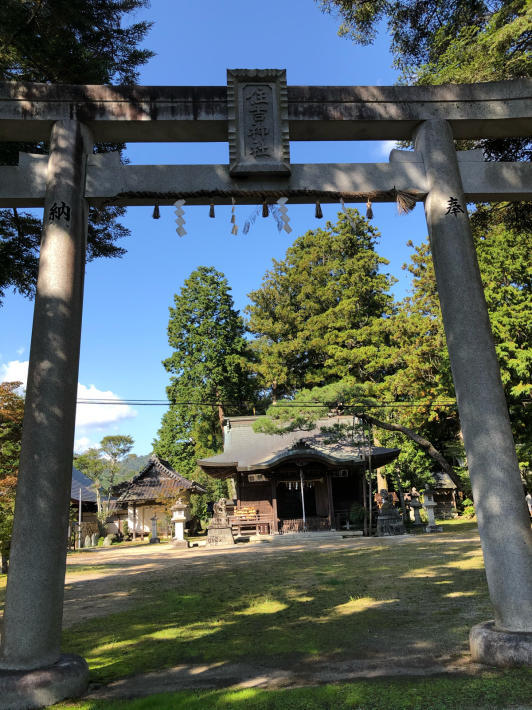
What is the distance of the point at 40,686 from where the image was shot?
125 inches

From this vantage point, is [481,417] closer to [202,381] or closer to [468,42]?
[468,42]

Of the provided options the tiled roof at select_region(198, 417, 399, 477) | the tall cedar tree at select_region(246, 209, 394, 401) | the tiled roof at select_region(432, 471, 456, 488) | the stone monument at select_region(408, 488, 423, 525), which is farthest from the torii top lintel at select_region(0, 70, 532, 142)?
the tiled roof at select_region(432, 471, 456, 488)

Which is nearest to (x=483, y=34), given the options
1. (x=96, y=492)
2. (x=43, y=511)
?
(x=43, y=511)

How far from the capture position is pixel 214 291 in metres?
34.0

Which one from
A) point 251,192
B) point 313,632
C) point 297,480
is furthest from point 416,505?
point 251,192

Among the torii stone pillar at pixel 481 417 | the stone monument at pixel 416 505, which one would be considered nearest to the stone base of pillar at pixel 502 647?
the torii stone pillar at pixel 481 417

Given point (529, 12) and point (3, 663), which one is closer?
point (3, 663)

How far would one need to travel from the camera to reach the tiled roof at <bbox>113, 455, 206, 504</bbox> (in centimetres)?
2698

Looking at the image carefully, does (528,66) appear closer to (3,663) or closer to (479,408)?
(479,408)

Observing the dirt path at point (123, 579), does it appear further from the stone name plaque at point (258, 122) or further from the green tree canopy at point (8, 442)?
the stone name plaque at point (258, 122)

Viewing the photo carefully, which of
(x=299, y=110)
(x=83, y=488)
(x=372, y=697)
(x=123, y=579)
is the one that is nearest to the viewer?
(x=372, y=697)

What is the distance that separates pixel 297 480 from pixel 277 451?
1746mm

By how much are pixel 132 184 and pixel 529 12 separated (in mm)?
5595

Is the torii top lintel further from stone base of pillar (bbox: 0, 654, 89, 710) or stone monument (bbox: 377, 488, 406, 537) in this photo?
stone monument (bbox: 377, 488, 406, 537)
